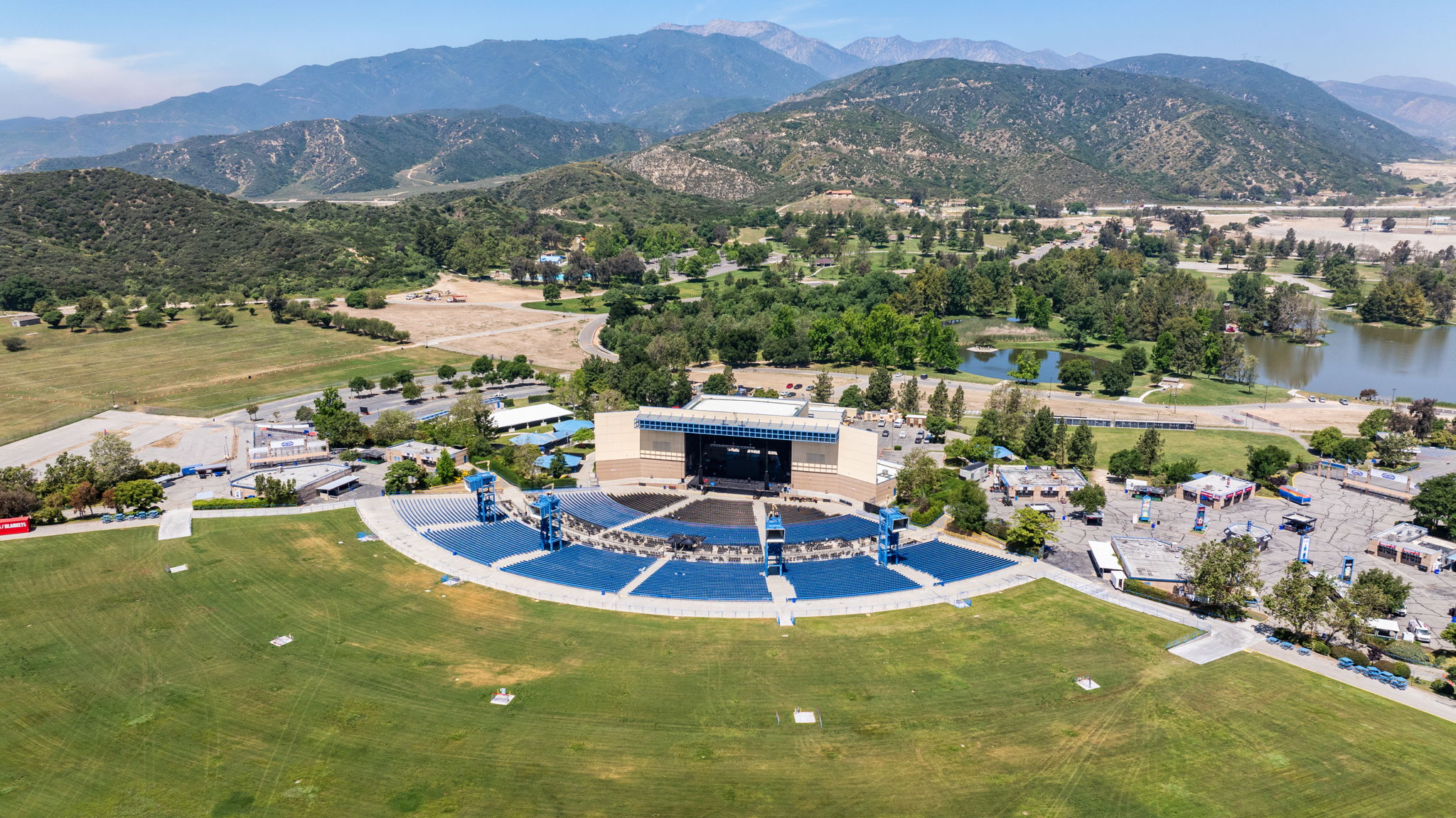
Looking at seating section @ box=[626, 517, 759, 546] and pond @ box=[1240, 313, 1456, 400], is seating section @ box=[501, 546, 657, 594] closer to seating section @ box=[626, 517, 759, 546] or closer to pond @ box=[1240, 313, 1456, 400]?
seating section @ box=[626, 517, 759, 546]

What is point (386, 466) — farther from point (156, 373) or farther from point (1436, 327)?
point (1436, 327)

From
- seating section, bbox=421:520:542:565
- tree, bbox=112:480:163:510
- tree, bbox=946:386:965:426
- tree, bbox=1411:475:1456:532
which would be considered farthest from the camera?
tree, bbox=946:386:965:426

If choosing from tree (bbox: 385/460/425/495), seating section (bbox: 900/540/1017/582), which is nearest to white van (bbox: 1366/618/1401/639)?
seating section (bbox: 900/540/1017/582)

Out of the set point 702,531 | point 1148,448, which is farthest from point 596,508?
point 1148,448

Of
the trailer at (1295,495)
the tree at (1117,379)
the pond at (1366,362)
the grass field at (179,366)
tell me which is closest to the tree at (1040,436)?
the trailer at (1295,495)

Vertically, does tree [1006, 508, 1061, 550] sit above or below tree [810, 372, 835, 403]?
below

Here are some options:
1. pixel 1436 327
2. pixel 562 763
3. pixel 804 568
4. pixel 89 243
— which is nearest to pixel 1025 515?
pixel 804 568

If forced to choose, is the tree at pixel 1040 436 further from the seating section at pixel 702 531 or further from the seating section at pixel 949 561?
the seating section at pixel 702 531
